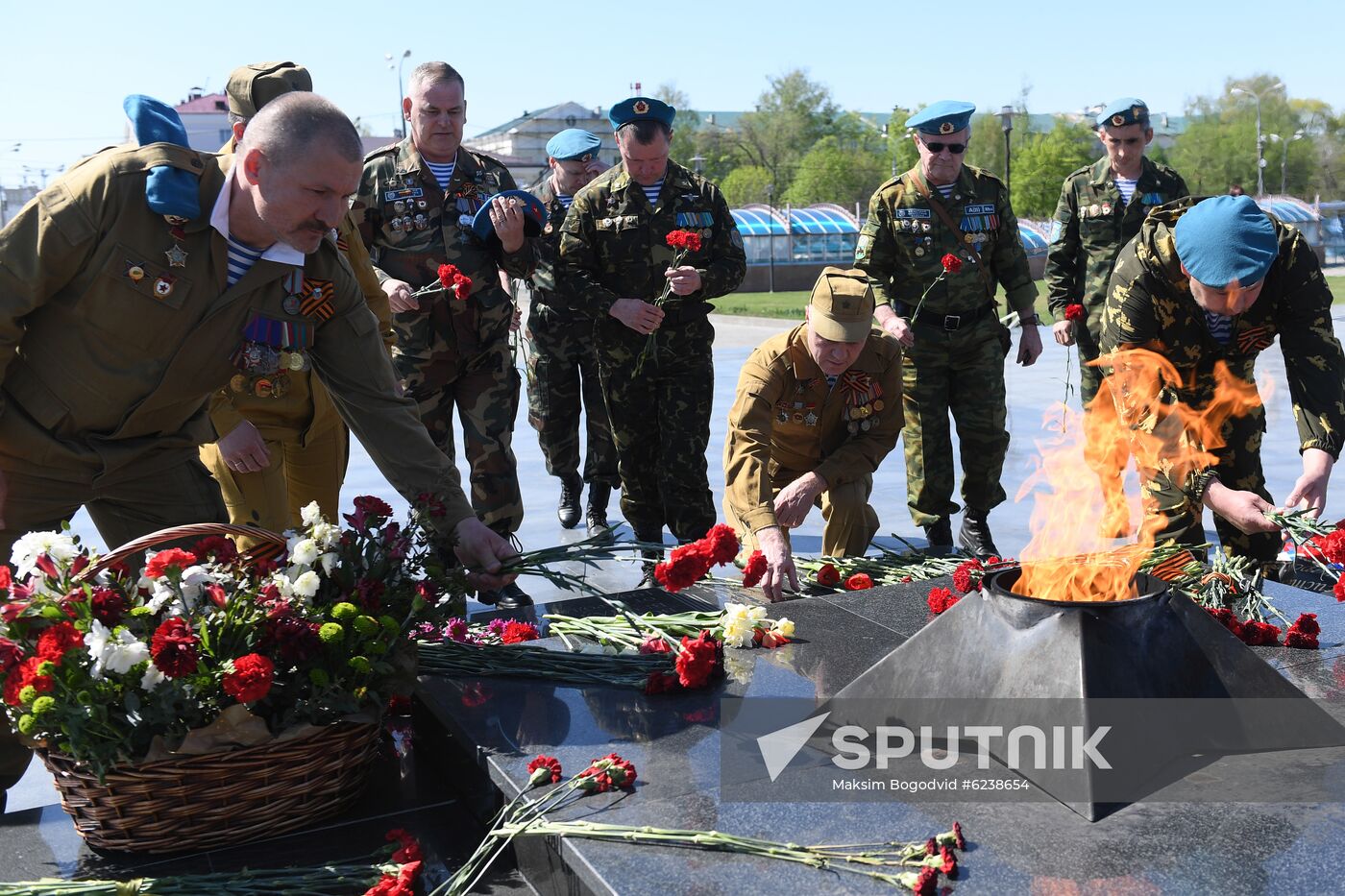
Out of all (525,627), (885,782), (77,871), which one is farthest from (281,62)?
(885,782)

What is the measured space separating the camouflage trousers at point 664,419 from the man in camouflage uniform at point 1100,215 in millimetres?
2230

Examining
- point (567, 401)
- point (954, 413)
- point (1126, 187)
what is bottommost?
point (567, 401)

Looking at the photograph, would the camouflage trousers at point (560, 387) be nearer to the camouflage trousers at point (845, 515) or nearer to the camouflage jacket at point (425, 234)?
the camouflage jacket at point (425, 234)

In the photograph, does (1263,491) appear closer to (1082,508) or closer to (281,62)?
(1082,508)

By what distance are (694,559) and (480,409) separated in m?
2.57

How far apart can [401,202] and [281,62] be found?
1022 millimetres

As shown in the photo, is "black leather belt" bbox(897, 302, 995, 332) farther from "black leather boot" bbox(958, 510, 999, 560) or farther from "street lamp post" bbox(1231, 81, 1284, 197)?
"street lamp post" bbox(1231, 81, 1284, 197)

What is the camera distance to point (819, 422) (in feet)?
16.9

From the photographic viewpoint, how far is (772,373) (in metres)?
4.92

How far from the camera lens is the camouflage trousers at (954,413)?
6273 mm

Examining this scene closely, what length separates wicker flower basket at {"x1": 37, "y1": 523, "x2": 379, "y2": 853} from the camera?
8.37 ft

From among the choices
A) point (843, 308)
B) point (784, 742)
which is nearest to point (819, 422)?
point (843, 308)

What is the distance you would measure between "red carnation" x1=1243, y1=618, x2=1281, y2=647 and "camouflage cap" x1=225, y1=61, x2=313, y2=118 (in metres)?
3.57

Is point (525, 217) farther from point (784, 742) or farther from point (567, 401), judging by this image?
point (784, 742)
